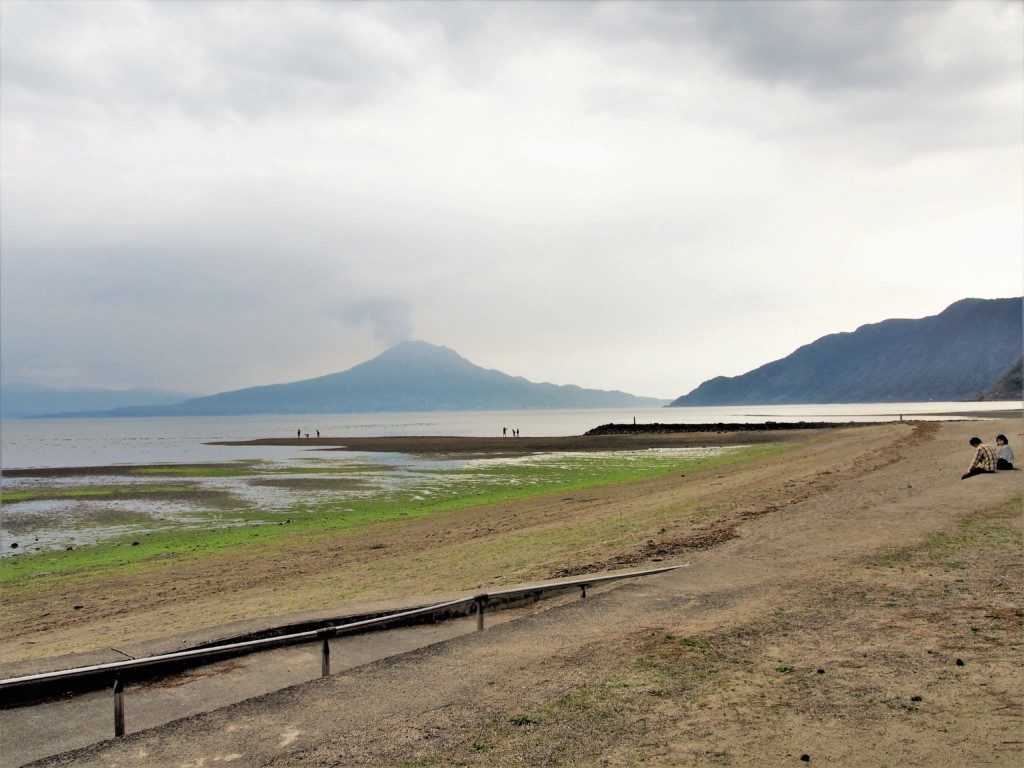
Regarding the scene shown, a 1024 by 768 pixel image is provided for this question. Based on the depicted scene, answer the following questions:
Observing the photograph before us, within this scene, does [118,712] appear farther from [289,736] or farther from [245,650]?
[245,650]

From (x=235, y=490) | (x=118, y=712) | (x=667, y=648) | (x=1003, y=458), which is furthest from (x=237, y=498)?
(x=1003, y=458)

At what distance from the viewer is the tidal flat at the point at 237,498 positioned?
2145cm

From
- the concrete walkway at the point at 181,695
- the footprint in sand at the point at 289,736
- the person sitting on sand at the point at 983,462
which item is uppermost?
the person sitting on sand at the point at 983,462

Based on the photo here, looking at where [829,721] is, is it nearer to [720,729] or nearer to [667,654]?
[720,729]

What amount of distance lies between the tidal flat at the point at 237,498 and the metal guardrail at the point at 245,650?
39.8ft

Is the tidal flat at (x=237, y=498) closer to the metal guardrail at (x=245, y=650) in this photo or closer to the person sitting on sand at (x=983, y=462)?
the metal guardrail at (x=245, y=650)

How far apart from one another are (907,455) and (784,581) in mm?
25237

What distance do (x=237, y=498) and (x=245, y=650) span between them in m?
26.4

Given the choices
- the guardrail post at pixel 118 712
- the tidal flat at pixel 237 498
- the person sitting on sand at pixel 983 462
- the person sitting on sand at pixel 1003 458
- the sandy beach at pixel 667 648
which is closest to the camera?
the sandy beach at pixel 667 648

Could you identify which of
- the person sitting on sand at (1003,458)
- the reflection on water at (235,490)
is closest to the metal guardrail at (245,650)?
the person sitting on sand at (1003,458)

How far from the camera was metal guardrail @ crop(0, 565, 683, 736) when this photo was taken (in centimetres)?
602

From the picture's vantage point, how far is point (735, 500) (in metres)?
20.4

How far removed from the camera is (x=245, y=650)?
27.6 feet

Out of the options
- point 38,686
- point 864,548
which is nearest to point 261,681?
point 38,686
